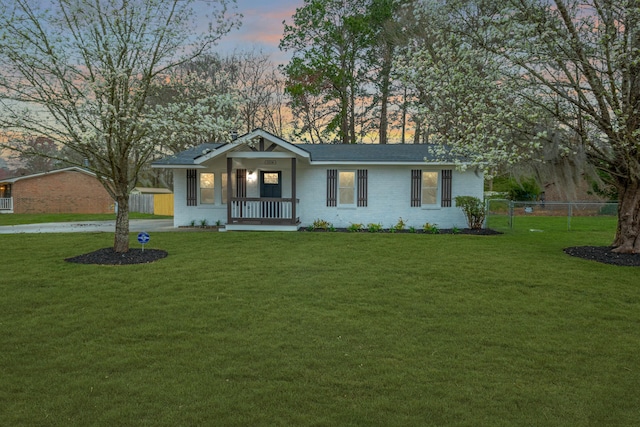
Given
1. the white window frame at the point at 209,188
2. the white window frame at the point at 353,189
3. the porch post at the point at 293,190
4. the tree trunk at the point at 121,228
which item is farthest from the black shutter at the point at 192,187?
the tree trunk at the point at 121,228

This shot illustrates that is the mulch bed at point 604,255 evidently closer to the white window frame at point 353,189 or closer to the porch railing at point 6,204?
the white window frame at point 353,189

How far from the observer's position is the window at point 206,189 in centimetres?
1644

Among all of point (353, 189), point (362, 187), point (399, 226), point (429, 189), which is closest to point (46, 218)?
point (353, 189)

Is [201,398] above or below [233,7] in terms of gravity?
below

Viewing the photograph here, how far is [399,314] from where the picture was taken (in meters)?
5.70

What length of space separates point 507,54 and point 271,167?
9.21m

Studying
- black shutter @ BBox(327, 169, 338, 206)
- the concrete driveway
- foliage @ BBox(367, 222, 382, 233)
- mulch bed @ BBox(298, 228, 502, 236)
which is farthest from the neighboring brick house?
foliage @ BBox(367, 222, 382, 233)

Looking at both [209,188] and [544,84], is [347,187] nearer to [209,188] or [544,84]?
[209,188]

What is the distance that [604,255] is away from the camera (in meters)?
9.93

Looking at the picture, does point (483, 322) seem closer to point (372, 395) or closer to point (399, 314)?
point (399, 314)

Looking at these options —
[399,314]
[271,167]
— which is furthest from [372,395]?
[271,167]

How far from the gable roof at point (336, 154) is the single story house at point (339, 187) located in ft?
0.13

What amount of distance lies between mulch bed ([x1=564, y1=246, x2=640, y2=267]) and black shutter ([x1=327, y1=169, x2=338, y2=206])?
25.8 ft

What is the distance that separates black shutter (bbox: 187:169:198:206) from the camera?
16266mm
